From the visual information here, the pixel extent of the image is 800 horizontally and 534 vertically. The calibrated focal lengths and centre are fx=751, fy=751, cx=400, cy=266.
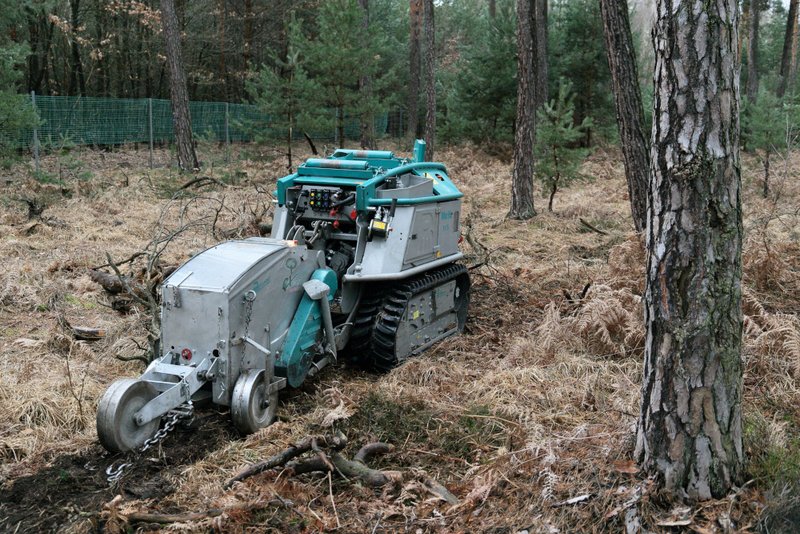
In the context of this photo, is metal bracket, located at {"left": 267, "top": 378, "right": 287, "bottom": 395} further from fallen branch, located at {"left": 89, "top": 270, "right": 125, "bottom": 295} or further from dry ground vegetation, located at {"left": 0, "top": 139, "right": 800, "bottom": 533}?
fallen branch, located at {"left": 89, "top": 270, "right": 125, "bottom": 295}

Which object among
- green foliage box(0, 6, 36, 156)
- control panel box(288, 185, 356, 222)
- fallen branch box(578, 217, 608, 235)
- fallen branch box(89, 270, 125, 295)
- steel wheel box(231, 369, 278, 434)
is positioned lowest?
steel wheel box(231, 369, 278, 434)

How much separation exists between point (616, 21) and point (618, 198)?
8.59 m

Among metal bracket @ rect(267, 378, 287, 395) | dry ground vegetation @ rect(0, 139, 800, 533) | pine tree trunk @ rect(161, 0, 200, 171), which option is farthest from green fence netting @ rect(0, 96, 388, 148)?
metal bracket @ rect(267, 378, 287, 395)

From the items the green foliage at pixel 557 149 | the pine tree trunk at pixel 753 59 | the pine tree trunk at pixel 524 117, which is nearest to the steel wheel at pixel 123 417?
the pine tree trunk at pixel 524 117

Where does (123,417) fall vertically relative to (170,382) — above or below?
below

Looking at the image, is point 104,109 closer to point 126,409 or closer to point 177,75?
point 177,75

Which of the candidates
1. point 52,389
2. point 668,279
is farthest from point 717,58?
point 52,389

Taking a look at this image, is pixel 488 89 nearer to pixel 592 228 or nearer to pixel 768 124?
pixel 768 124

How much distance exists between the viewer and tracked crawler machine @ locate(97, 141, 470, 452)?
482 centimetres

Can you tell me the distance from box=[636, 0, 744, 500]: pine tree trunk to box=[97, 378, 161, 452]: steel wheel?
293 centimetres

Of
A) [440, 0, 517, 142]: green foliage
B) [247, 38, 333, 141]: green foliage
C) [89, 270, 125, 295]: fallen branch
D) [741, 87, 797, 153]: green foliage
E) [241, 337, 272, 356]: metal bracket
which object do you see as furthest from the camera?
[440, 0, 517, 142]: green foliage

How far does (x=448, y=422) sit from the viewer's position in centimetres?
499

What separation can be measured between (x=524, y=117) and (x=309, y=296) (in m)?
8.73

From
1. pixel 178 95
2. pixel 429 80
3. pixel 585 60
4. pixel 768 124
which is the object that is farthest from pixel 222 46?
pixel 768 124
